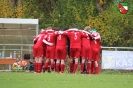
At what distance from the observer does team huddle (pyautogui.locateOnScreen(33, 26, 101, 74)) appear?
26406 millimetres

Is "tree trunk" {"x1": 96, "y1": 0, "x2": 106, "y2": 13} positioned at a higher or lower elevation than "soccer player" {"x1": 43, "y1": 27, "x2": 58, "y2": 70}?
higher

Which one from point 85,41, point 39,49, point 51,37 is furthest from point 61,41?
point 39,49

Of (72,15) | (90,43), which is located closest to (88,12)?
(72,15)

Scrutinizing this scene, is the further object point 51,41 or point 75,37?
point 51,41

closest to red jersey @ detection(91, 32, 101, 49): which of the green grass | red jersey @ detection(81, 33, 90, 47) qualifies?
red jersey @ detection(81, 33, 90, 47)

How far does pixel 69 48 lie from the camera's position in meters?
27.0

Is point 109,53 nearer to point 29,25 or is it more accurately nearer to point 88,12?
point 29,25

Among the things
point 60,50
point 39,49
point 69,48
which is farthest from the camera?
point 39,49

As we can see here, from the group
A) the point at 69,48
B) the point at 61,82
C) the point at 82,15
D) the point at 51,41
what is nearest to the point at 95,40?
the point at 69,48

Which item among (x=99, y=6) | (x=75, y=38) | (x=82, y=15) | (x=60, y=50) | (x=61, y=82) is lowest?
(x=61, y=82)

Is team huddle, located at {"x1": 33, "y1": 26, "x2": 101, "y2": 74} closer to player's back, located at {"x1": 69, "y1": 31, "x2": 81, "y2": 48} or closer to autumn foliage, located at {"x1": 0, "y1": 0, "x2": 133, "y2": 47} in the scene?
player's back, located at {"x1": 69, "y1": 31, "x2": 81, "y2": 48}

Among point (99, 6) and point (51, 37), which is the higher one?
point (99, 6)

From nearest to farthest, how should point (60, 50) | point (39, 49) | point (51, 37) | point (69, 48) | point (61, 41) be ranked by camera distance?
point (61, 41)
point (60, 50)
point (51, 37)
point (69, 48)
point (39, 49)

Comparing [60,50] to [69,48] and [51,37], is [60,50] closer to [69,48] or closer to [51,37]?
[69,48]
